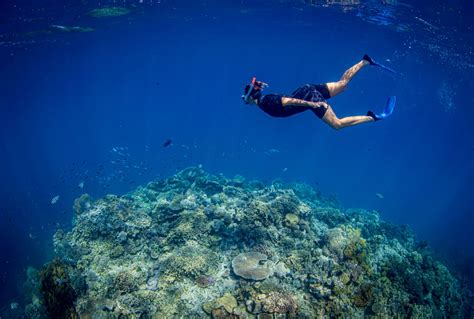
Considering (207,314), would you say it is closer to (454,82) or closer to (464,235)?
(454,82)

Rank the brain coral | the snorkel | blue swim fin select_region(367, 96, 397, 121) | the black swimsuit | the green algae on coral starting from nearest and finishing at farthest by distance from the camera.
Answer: the snorkel → the black swimsuit → blue swim fin select_region(367, 96, 397, 121) → the brain coral → the green algae on coral

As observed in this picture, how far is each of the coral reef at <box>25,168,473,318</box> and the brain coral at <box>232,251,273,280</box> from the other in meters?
0.03

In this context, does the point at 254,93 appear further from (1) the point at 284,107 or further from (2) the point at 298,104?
(2) the point at 298,104

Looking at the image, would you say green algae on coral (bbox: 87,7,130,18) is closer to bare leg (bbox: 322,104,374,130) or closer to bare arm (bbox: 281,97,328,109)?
bare arm (bbox: 281,97,328,109)

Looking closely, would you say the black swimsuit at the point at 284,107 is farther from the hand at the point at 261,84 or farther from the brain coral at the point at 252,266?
the brain coral at the point at 252,266

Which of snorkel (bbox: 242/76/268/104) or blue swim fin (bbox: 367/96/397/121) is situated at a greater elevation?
snorkel (bbox: 242/76/268/104)

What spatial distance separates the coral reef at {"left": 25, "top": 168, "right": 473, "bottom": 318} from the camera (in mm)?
7328

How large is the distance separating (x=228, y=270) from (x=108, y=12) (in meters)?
25.2

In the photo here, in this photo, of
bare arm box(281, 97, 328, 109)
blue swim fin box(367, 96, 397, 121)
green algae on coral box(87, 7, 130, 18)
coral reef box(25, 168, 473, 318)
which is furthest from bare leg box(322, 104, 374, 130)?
green algae on coral box(87, 7, 130, 18)

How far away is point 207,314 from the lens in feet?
23.5

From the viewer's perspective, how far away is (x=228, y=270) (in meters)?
8.72

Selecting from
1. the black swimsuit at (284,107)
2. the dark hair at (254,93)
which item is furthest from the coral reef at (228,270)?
the dark hair at (254,93)

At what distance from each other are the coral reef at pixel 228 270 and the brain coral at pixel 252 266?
0.10ft

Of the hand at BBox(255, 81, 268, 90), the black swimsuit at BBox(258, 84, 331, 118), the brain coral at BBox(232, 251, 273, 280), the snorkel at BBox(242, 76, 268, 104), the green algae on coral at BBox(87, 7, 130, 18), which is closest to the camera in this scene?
the snorkel at BBox(242, 76, 268, 104)
